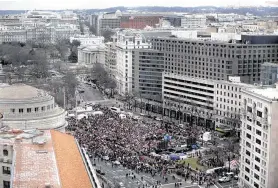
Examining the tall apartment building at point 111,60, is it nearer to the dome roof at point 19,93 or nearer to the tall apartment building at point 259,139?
the dome roof at point 19,93

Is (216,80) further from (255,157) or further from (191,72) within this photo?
(255,157)

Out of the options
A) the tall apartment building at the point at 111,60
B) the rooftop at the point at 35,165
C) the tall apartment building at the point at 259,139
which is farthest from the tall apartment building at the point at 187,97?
the rooftop at the point at 35,165

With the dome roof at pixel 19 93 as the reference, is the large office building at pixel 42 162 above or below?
below

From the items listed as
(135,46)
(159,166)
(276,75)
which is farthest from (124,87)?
(159,166)

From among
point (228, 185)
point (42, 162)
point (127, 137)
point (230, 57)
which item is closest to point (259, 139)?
point (228, 185)

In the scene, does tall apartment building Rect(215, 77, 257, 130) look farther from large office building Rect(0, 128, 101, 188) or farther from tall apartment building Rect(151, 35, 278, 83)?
large office building Rect(0, 128, 101, 188)

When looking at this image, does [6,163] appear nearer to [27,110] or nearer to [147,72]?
[27,110]

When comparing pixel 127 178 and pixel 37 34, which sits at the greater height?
pixel 37 34
